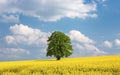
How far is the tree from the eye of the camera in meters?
68.1

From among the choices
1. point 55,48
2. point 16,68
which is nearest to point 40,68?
point 16,68

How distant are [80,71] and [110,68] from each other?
252cm

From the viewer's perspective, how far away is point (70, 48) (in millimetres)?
69500

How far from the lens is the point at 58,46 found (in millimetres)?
68562

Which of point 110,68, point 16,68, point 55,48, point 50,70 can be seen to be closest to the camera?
point 110,68

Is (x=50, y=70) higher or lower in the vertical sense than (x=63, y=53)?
lower

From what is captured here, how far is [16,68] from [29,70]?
3203mm

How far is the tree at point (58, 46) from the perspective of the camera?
224 ft

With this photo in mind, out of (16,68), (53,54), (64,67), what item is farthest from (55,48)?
(64,67)

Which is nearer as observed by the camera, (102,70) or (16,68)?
(102,70)

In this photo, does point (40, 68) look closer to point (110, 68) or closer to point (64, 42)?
point (110, 68)

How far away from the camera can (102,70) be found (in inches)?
960

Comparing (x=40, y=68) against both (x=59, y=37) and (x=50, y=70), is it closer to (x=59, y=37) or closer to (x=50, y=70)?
(x=50, y=70)

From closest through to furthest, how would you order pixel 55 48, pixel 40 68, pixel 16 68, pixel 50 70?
1. pixel 50 70
2. pixel 40 68
3. pixel 16 68
4. pixel 55 48
